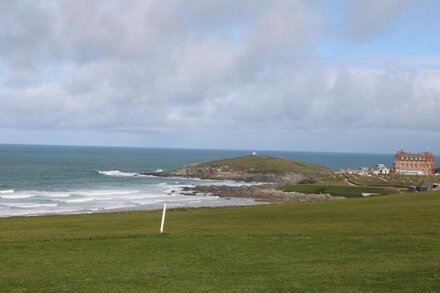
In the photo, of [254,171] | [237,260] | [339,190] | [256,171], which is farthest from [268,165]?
[237,260]

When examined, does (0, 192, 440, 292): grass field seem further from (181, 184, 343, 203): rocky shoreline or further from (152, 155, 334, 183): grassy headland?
(152, 155, 334, 183): grassy headland

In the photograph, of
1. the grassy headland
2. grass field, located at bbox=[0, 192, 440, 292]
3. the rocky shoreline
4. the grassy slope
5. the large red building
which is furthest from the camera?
the large red building

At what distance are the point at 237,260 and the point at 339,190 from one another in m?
78.5

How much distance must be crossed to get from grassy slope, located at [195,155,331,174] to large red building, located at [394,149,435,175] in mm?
21661

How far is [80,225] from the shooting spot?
28328 millimetres

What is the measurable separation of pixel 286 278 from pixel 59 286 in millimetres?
5198

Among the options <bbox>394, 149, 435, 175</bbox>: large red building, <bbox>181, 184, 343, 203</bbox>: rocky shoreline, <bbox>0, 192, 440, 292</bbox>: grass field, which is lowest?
<bbox>181, 184, 343, 203</bbox>: rocky shoreline

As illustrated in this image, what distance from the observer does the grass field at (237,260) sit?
12211 mm

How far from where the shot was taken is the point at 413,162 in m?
162

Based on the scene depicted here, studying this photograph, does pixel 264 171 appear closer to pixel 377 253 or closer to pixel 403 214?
pixel 403 214

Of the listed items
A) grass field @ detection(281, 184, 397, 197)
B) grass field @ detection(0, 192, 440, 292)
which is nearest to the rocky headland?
grass field @ detection(281, 184, 397, 197)

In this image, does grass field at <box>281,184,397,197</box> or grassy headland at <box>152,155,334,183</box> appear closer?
grass field at <box>281,184,397,197</box>

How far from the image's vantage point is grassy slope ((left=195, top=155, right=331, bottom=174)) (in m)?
155

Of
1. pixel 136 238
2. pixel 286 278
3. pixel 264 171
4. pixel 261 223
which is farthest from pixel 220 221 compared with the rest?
pixel 264 171
